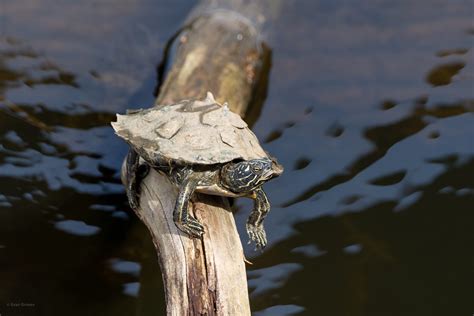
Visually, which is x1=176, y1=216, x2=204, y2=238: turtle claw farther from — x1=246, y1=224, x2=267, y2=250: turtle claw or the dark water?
the dark water

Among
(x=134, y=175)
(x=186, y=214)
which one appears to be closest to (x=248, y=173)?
(x=186, y=214)

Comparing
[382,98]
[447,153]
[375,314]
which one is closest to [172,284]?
[375,314]

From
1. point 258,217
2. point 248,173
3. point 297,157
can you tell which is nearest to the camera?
point 248,173

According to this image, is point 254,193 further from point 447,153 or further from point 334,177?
point 447,153

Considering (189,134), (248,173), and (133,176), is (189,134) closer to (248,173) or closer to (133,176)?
(248,173)

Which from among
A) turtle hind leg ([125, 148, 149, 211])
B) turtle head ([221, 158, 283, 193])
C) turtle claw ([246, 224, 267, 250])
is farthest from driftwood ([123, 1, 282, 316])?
turtle head ([221, 158, 283, 193])

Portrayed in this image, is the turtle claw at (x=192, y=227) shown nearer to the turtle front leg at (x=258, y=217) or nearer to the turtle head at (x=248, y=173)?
the turtle head at (x=248, y=173)
